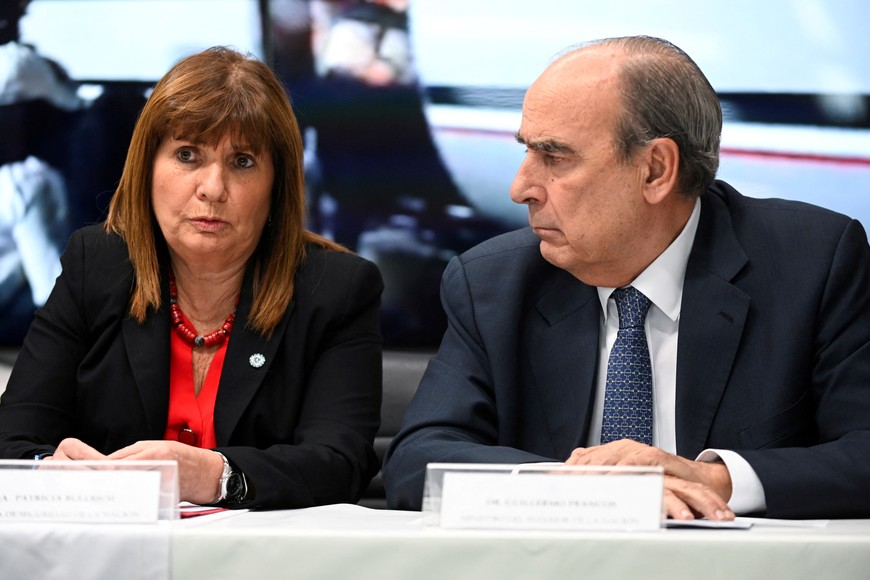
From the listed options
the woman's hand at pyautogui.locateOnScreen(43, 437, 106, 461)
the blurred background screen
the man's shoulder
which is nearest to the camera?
the woman's hand at pyautogui.locateOnScreen(43, 437, 106, 461)

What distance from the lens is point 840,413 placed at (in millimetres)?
1857

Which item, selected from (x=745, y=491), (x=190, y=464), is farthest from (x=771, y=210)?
(x=190, y=464)

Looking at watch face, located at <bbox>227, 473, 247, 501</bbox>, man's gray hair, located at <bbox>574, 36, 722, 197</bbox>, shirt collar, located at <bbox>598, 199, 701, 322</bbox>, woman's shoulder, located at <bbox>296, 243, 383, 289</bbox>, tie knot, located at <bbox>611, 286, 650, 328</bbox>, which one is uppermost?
man's gray hair, located at <bbox>574, 36, 722, 197</bbox>

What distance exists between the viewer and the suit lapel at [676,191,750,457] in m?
1.93

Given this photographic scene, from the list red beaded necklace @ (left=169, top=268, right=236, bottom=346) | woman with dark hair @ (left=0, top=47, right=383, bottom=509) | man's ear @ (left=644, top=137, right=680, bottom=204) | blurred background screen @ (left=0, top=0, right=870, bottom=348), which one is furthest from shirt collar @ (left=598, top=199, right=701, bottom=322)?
blurred background screen @ (left=0, top=0, right=870, bottom=348)

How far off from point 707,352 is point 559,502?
0.74 m

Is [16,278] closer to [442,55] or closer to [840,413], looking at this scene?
[442,55]

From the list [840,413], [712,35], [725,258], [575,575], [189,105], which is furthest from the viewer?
[712,35]

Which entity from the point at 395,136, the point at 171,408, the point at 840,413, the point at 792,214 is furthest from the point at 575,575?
the point at 395,136

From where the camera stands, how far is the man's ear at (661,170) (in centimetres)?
199

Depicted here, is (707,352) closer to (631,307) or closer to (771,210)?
(631,307)

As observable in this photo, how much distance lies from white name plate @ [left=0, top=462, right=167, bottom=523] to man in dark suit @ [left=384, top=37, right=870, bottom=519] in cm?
58

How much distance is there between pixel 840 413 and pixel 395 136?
170cm

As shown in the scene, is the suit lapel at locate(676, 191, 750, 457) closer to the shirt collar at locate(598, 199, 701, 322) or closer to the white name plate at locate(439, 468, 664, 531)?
the shirt collar at locate(598, 199, 701, 322)
